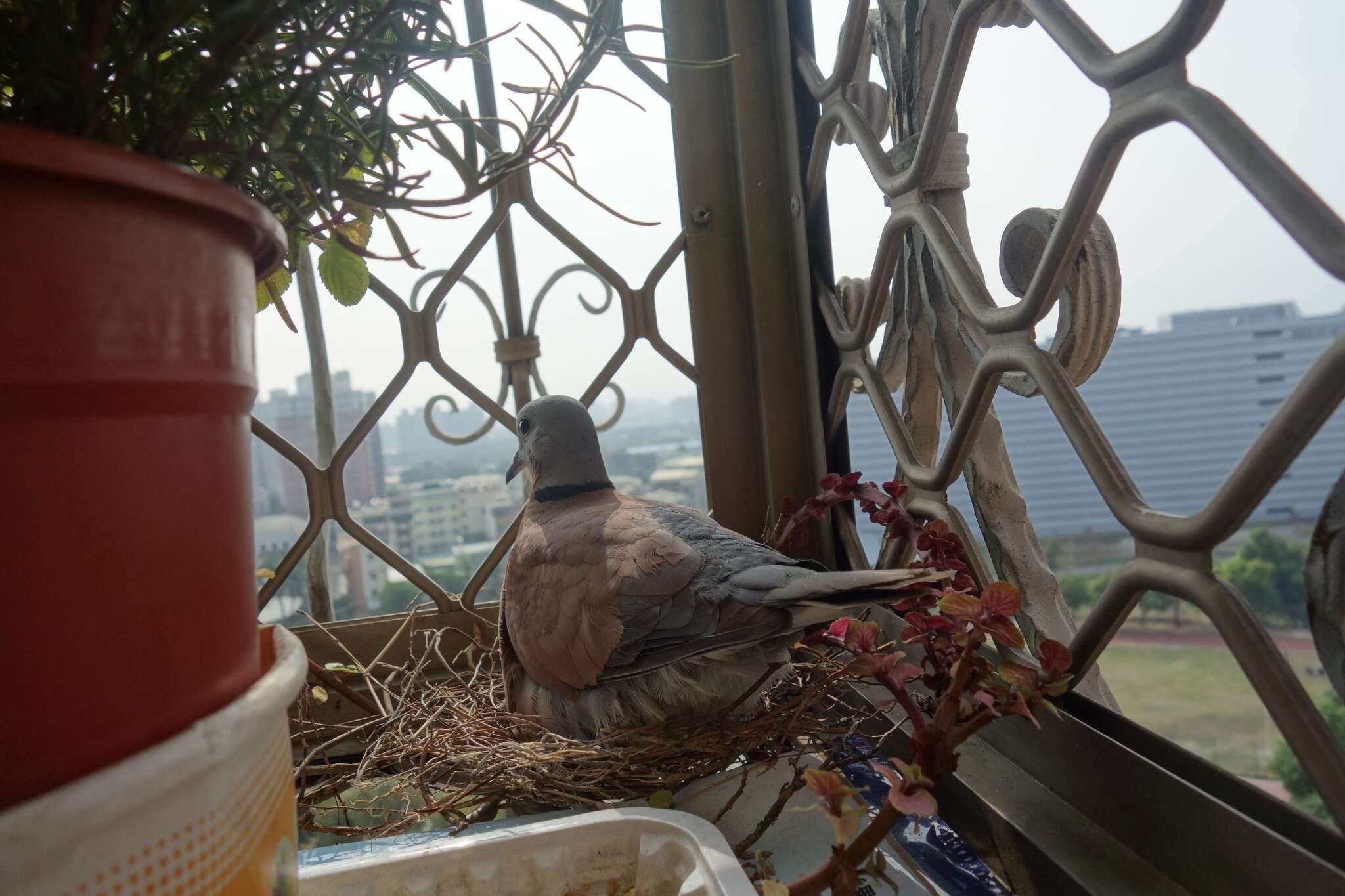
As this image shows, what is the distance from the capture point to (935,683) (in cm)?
66

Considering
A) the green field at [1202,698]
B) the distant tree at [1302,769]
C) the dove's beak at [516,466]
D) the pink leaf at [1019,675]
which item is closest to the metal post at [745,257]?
the dove's beak at [516,466]

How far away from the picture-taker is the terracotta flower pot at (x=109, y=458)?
0.82 ft

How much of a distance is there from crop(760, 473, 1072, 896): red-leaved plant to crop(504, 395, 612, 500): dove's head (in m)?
0.44

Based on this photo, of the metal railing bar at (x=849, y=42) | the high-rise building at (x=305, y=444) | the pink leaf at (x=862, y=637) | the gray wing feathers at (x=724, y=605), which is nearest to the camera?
the pink leaf at (x=862, y=637)

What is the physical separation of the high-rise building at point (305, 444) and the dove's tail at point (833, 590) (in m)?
0.71

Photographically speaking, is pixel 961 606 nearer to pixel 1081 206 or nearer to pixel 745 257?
pixel 1081 206

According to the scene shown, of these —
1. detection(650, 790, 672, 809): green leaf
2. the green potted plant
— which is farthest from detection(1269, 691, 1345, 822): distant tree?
the green potted plant

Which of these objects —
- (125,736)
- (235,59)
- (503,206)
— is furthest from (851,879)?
(503,206)

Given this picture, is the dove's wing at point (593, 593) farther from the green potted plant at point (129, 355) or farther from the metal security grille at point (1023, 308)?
the green potted plant at point (129, 355)

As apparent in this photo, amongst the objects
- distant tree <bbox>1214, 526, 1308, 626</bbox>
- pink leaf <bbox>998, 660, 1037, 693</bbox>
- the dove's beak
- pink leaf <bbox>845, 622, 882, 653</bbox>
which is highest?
the dove's beak

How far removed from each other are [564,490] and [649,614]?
0.37m

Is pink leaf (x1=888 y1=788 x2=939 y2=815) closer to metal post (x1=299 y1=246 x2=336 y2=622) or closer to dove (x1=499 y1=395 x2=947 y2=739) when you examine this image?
dove (x1=499 y1=395 x2=947 y2=739)

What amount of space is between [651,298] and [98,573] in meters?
1.04

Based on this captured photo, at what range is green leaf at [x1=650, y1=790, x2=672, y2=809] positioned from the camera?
27.0 inches
